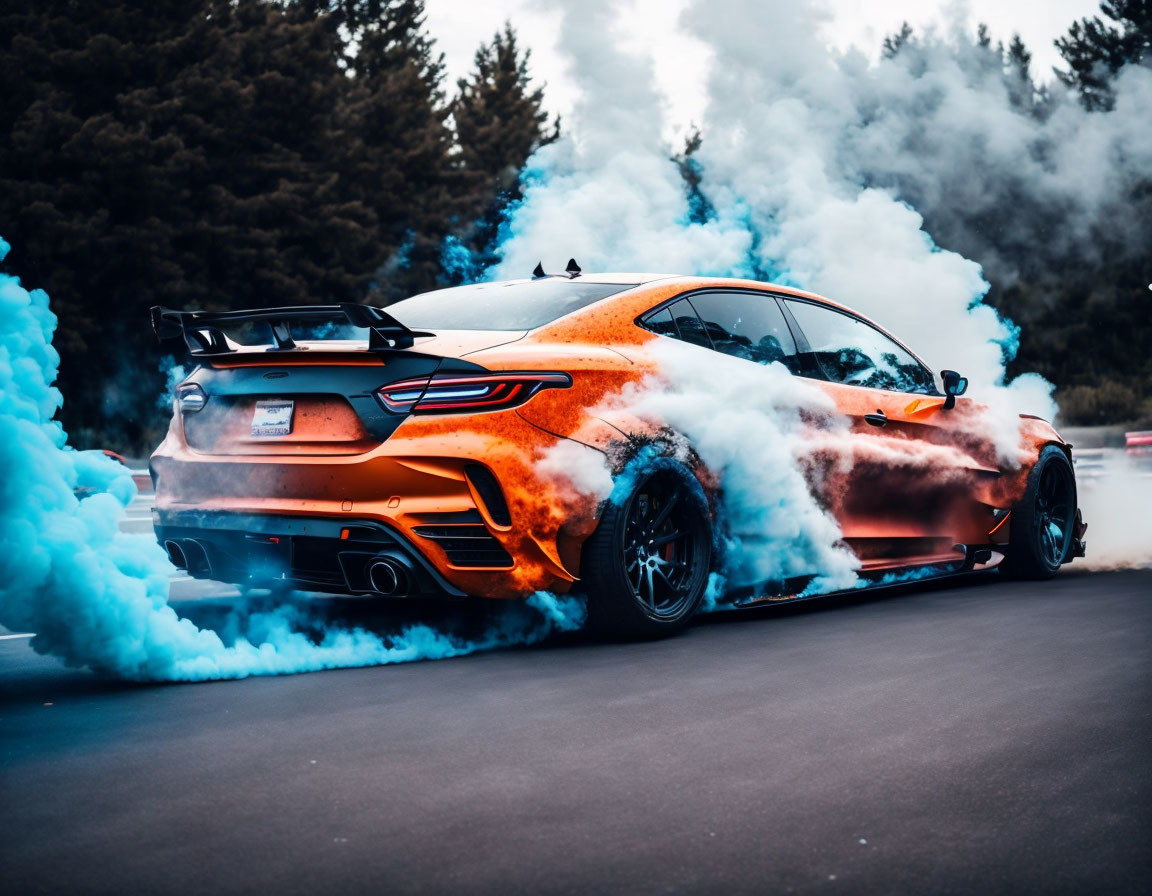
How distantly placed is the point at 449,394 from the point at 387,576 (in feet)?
2.39

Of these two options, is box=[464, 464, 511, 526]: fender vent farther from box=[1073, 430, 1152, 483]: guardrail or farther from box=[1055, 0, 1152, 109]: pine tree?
box=[1055, 0, 1152, 109]: pine tree

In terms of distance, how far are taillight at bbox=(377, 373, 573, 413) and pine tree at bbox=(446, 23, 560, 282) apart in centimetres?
2886

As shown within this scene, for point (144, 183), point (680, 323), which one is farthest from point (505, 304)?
point (144, 183)

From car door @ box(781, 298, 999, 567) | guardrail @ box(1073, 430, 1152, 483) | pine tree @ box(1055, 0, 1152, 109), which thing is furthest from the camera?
pine tree @ box(1055, 0, 1152, 109)

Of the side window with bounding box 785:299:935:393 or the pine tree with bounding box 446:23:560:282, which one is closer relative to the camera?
the side window with bounding box 785:299:935:393

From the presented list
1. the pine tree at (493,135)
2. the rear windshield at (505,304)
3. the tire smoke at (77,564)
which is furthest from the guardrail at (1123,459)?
the tire smoke at (77,564)

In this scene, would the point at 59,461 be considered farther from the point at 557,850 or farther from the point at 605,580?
the point at 557,850

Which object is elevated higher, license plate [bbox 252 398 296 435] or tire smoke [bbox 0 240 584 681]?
license plate [bbox 252 398 296 435]

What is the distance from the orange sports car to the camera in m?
5.23

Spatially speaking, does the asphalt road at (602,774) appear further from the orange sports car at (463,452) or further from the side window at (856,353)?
the side window at (856,353)

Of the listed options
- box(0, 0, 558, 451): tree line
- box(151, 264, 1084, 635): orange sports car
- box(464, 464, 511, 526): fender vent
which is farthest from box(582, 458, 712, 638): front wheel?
box(0, 0, 558, 451): tree line

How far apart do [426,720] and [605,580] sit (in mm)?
1334

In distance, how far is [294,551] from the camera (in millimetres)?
5344

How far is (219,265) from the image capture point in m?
31.5
